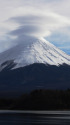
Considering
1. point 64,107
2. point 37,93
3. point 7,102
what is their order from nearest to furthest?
point 64,107, point 37,93, point 7,102

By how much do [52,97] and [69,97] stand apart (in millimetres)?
6247

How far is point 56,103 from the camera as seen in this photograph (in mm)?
162250
